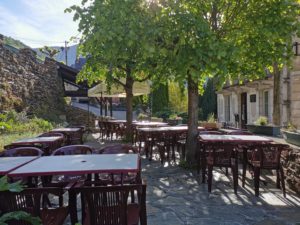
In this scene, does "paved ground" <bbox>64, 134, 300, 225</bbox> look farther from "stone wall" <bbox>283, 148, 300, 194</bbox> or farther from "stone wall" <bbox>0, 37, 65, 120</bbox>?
"stone wall" <bbox>0, 37, 65, 120</bbox>

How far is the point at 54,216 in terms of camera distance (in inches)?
135

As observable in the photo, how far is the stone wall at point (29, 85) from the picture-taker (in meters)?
15.6

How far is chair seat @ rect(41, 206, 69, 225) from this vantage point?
3.29m

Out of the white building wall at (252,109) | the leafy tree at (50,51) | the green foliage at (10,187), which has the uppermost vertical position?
the leafy tree at (50,51)

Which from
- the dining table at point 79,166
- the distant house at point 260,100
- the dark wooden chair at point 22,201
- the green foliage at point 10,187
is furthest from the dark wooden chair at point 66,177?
the distant house at point 260,100

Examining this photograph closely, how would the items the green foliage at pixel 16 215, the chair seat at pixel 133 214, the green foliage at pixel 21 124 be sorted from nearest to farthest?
1. the green foliage at pixel 16 215
2. the chair seat at pixel 133 214
3. the green foliage at pixel 21 124

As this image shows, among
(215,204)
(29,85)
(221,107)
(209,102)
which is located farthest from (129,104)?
(209,102)

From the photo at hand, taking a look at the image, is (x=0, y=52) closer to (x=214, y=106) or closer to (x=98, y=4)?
(x=98, y=4)

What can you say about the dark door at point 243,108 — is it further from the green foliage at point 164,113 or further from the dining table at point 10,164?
the dining table at point 10,164

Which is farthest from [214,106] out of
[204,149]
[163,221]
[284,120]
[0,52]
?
[163,221]

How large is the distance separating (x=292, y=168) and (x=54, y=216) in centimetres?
425

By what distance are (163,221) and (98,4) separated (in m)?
4.09

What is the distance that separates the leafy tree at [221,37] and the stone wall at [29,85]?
10341 mm

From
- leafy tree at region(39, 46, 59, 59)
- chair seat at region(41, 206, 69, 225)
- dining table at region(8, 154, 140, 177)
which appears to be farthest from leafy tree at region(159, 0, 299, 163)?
leafy tree at region(39, 46, 59, 59)
